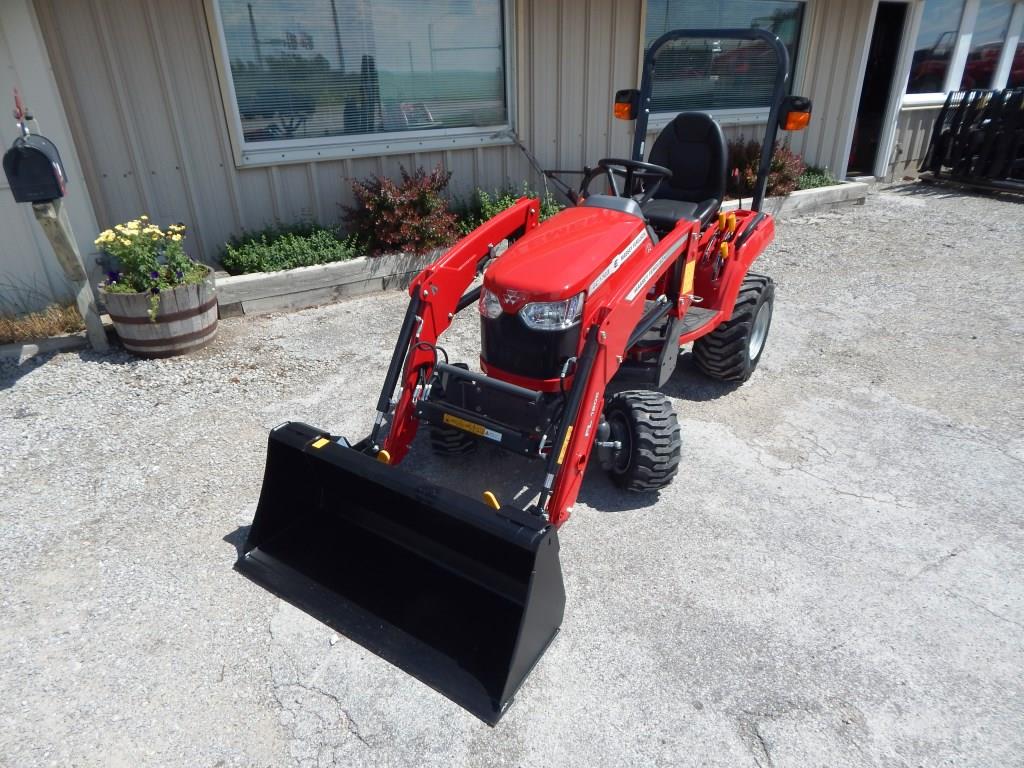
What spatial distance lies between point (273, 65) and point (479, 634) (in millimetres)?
5211

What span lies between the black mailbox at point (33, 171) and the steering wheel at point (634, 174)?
3.30 meters

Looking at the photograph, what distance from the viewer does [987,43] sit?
36.1 feet

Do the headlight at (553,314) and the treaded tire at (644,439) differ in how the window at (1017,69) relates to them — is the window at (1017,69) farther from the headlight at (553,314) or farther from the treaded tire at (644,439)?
the headlight at (553,314)

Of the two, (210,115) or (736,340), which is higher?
(210,115)

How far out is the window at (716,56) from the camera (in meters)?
7.83

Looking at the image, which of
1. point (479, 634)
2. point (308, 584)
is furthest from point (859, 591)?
point (308, 584)

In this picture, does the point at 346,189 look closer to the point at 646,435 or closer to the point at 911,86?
the point at 646,435

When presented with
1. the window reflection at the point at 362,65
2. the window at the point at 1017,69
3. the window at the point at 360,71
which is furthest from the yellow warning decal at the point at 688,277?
the window at the point at 1017,69

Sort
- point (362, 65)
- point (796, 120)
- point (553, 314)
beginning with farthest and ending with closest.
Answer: point (362, 65) < point (796, 120) < point (553, 314)

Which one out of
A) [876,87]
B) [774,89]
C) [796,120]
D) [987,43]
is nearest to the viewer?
[796,120]

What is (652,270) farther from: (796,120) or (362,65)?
(362,65)

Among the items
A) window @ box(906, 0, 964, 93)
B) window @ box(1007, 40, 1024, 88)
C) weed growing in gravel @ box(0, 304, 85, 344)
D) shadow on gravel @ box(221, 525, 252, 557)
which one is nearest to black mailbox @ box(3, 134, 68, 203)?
weed growing in gravel @ box(0, 304, 85, 344)

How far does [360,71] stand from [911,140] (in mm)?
8969

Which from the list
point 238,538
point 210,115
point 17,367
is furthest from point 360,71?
point 238,538
